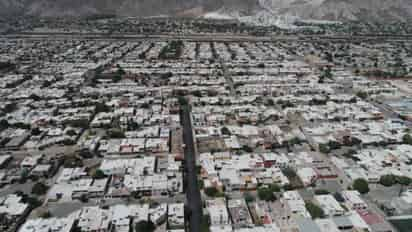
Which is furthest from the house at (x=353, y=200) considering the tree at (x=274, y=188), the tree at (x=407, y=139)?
the tree at (x=407, y=139)

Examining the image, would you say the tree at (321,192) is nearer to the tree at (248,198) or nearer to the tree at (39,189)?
the tree at (248,198)

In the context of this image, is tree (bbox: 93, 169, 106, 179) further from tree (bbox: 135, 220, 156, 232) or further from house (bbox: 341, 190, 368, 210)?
house (bbox: 341, 190, 368, 210)

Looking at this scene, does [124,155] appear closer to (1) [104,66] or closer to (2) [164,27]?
(1) [104,66]

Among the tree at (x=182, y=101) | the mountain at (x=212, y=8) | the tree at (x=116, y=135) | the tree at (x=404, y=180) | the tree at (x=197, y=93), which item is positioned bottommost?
the tree at (x=404, y=180)

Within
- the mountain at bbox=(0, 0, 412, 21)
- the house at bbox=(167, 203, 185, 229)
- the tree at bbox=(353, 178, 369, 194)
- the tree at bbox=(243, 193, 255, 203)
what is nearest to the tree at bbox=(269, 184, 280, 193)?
the tree at bbox=(243, 193, 255, 203)

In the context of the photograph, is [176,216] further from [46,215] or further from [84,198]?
[46,215]
